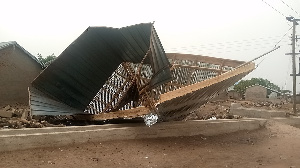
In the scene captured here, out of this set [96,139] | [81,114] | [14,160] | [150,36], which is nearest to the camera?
[14,160]

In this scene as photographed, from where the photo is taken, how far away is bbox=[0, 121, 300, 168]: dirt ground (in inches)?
199

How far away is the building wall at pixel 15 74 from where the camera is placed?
1353 cm

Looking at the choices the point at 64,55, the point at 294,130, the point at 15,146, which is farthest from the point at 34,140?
the point at 294,130

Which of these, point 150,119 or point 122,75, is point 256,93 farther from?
point 150,119

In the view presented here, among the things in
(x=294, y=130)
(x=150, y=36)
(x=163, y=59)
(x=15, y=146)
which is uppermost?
(x=150, y=36)

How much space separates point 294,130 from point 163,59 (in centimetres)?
600

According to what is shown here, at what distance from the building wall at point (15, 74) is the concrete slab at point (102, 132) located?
835cm

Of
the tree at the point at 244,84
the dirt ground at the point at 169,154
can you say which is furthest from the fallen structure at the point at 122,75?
the tree at the point at 244,84

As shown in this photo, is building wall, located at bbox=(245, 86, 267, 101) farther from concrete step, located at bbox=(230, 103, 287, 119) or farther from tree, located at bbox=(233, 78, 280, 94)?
concrete step, located at bbox=(230, 103, 287, 119)

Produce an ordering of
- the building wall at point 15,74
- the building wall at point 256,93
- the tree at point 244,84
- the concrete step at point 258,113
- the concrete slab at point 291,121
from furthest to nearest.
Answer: the tree at point 244,84 → the building wall at point 256,93 → the concrete step at point 258,113 → the concrete slab at point 291,121 → the building wall at point 15,74

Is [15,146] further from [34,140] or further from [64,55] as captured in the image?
[64,55]

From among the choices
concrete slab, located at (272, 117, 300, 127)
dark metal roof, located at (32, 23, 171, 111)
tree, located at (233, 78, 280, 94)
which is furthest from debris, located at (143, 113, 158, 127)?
tree, located at (233, 78, 280, 94)

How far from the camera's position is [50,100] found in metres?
8.27

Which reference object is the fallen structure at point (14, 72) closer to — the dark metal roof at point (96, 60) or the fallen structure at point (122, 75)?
the fallen structure at point (122, 75)
